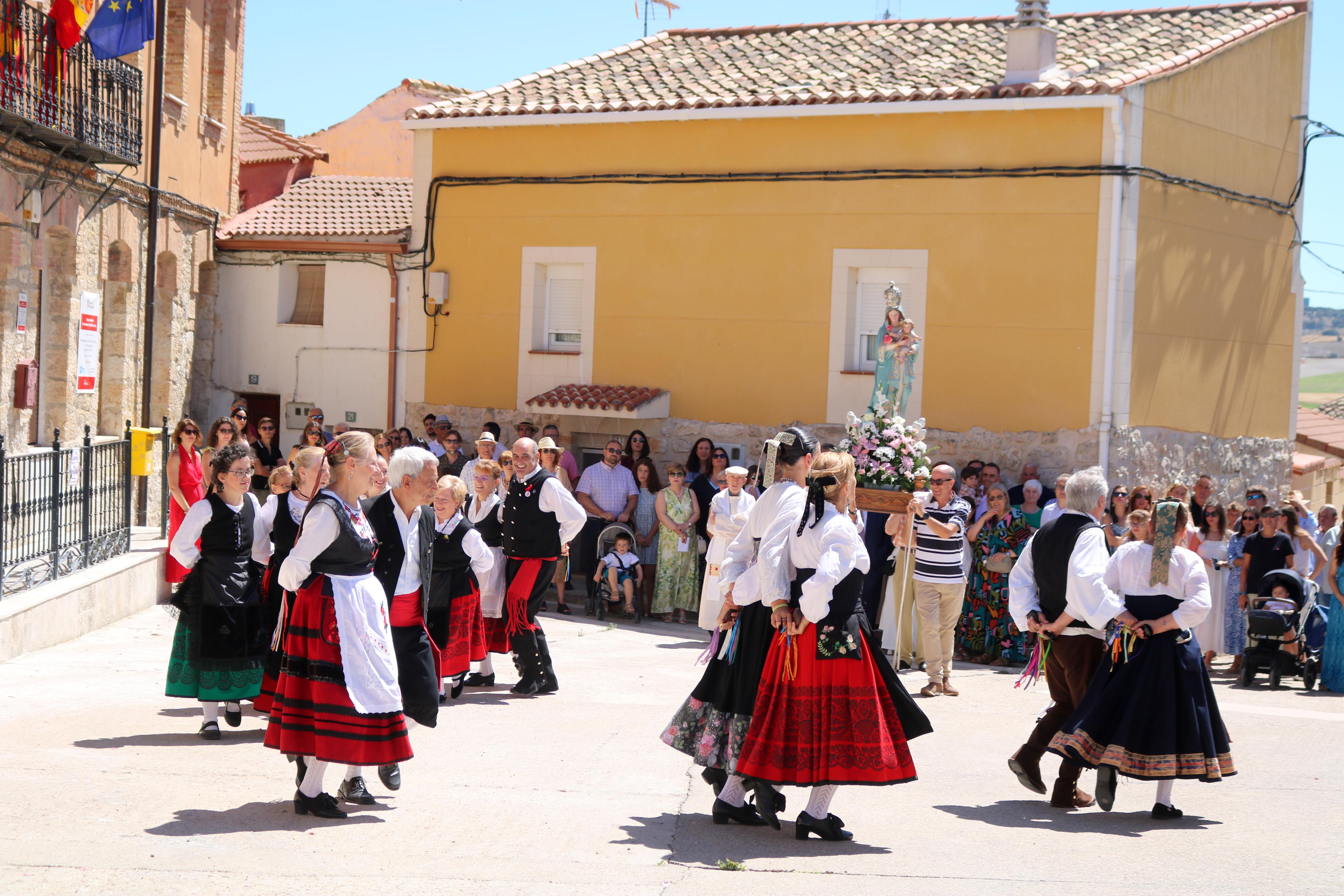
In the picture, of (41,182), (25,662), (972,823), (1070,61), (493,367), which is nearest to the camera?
(972,823)

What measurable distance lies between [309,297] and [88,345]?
4.08 metres

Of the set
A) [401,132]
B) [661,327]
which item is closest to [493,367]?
[661,327]

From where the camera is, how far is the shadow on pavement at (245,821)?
5.83 meters

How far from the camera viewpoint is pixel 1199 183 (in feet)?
50.8

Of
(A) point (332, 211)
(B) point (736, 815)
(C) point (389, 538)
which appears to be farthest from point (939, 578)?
(A) point (332, 211)

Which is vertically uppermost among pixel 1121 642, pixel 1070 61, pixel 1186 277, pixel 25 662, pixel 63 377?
pixel 1070 61

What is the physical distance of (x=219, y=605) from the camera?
25.8 feet

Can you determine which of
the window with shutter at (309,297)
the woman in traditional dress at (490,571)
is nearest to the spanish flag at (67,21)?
the window with shutter at (309,297)

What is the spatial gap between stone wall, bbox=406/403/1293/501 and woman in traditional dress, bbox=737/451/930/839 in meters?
8.49

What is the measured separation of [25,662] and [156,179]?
27.6 feet

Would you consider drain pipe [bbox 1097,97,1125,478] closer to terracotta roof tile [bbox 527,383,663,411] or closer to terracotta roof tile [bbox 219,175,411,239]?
terracotta roof tile [bbox 527,383,663,411]

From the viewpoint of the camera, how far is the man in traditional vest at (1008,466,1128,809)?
6.68m

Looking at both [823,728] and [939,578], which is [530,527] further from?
[823,728]

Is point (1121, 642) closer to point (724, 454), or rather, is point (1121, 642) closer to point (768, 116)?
point (724, 454)
